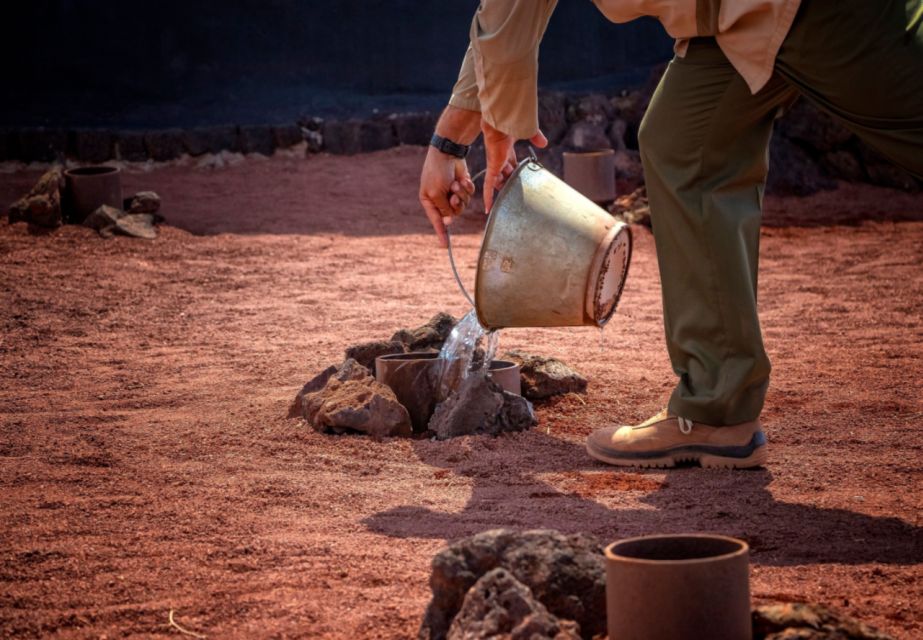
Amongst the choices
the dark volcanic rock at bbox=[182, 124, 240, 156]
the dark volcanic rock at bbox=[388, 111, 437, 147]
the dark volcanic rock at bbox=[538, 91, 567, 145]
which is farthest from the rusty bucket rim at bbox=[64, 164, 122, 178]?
the dark volcanic rock at bbox=[538, 91, 567, 145]

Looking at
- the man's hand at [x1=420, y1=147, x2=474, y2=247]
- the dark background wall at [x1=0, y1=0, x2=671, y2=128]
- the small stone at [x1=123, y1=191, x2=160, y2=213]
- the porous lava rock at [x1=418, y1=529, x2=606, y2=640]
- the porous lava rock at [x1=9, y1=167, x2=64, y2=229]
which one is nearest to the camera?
the porous lava rock at [x1=418, y1=529, x2=606, y2=640]

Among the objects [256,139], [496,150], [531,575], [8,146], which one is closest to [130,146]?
[8,146]

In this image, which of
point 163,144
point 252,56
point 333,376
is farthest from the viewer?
point 252,56

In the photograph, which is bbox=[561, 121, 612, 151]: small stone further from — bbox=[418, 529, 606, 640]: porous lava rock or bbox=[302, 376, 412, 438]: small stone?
bbox=[418, 529, 606, 640]: porous lava rock

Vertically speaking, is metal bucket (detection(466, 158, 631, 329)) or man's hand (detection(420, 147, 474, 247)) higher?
man's hand (detection(420, 147, 474, 247))

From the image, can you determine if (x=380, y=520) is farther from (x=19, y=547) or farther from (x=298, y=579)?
(x=19, y=547)

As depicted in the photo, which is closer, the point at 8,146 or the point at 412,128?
the point at 8,146

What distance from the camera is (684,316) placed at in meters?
3.31

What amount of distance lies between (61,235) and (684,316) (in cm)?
564

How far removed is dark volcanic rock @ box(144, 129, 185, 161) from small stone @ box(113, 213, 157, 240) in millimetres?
2384

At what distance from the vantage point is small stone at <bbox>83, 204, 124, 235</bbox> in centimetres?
798

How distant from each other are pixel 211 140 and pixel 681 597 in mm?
9442

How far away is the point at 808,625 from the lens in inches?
76.1

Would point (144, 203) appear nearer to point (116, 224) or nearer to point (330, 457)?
point (116, 224)
